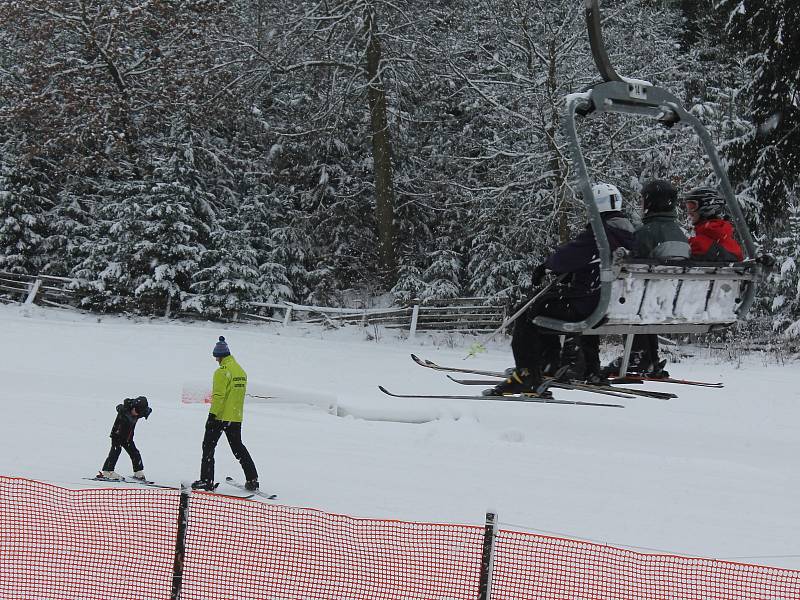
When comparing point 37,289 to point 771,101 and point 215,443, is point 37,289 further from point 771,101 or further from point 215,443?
point 771,101

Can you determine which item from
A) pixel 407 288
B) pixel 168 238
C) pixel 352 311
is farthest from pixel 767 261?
pixel 168 238

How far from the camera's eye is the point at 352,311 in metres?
24.8

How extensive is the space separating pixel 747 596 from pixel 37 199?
80.8 ft

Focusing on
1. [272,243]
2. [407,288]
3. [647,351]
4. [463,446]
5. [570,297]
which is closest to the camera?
[570,297]

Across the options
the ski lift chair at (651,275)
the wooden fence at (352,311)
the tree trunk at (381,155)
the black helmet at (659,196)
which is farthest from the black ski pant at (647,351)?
the tree trunk at (381,155)

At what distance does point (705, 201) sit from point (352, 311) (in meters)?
18.4

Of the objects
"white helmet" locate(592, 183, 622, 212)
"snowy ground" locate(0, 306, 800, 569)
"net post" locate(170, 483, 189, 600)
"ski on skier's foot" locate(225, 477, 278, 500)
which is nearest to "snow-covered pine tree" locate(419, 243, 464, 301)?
"snowy ground" locate(0, 306, 800, 569)

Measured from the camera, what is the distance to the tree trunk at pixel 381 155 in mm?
23016

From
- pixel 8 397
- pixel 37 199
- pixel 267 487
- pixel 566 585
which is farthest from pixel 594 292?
pixel 37 199

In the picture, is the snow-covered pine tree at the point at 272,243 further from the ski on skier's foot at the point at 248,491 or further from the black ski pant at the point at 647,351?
the black ski pant at the point at 647,351

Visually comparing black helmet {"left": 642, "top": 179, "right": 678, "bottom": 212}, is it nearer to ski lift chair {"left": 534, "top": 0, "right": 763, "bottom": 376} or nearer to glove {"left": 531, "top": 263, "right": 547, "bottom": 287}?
ski lift chair {"left": 534, "top": 0, "right": 763, "bottom": 376}

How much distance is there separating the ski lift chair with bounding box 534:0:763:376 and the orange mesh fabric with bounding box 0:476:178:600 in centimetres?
425

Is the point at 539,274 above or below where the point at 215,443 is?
above

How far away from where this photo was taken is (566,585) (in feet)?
26.6
